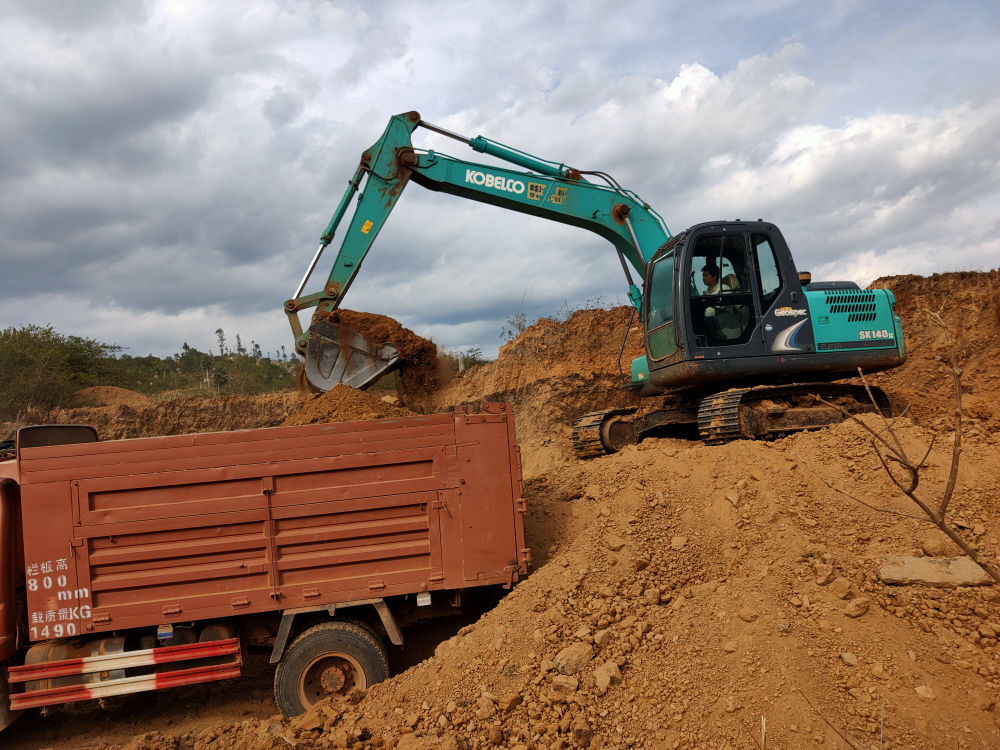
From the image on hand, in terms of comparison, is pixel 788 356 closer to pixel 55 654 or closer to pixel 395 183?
pixel 395 183

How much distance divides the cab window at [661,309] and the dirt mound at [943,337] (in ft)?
17.8

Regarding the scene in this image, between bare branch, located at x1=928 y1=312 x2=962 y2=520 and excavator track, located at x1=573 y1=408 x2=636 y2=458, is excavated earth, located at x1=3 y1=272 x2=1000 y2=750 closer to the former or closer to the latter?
bare branch, located at x1=928 y1=312 x2=962 y2=520

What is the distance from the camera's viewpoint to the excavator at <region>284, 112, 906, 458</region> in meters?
7.43

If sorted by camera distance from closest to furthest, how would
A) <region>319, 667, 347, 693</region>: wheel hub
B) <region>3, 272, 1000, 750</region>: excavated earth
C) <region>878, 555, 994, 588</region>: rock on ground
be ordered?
<region>3, 272, 1000, 750</region>: excavated earth, <region>878, 555, 994, 588</region>: rock on ground, <region>319, 667, 347, 693</region>: wheel hub

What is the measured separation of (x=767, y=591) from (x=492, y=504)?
213 centimetres

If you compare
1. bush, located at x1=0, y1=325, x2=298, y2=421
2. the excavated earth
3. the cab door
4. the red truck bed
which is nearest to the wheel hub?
the excavated earth

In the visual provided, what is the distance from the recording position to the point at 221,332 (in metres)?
23.8

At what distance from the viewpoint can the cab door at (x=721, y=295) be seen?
7414mm

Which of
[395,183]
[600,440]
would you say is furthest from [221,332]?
[600,440]

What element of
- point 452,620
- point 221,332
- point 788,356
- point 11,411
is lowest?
point 452,620

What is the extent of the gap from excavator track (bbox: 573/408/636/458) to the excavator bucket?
10.4ft

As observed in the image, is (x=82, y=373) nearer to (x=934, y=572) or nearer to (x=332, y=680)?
(x=332, y=680)

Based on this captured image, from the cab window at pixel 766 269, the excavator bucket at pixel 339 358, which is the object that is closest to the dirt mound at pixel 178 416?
the excavator bucket at pixel 339 358

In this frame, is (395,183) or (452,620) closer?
(452,620)
